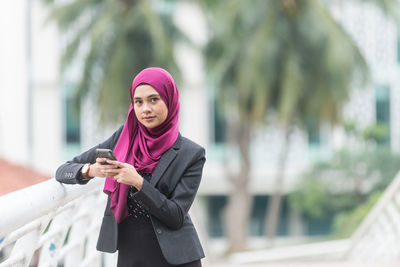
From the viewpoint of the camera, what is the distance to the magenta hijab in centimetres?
192

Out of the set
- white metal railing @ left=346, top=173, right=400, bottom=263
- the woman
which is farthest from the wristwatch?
white metal railing @ left=346, top=173, right=400, bottom=263

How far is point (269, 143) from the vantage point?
84.0 feet

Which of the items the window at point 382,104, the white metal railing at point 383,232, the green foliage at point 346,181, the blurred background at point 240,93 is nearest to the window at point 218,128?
the blurred background at point 240,93

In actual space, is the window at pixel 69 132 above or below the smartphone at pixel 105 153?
below

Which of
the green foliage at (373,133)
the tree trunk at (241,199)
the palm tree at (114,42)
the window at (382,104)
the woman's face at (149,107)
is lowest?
the tree trunk at (241,199)

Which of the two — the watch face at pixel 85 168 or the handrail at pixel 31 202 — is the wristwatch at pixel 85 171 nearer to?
the watch face at pixel 85 168

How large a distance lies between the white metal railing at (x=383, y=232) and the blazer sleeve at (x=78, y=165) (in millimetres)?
4160

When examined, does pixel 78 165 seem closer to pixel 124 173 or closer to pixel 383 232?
pixel 124 173

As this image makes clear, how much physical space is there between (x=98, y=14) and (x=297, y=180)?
9.62 meters

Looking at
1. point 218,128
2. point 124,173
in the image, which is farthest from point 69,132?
point 124,173

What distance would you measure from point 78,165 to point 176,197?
327 mm

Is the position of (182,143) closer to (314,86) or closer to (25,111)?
(314,86)

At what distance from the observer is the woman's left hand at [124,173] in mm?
1770

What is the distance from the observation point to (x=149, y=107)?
6.23 feet
